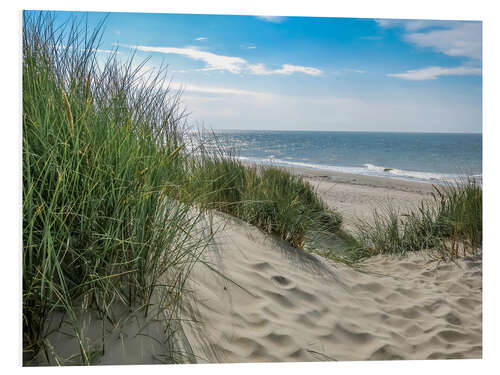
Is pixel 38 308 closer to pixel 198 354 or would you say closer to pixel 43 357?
pixel 43 357

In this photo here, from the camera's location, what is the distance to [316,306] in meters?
2.05

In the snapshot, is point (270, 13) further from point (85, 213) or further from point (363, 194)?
point (363, 194)

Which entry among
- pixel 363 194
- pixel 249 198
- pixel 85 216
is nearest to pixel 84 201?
pixel 85 216

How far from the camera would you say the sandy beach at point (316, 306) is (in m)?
1.75

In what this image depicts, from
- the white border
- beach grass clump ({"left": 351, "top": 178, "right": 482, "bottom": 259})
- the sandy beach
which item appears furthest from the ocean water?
the sandy beach

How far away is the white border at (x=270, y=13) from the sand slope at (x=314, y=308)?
0.20 feet

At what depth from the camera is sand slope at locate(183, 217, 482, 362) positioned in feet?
5.73

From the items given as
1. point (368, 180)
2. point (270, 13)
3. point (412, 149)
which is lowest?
point (368, 180)

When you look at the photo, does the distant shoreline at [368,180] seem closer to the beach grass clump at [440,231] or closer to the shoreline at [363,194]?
the shoreline at [363,194]

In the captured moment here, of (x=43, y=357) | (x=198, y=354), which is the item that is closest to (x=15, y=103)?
(x=43, y=357)

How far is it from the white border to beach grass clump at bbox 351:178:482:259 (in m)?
0.39

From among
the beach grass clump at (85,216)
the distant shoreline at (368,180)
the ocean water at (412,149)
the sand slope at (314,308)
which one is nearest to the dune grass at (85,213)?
the beach grass clump at (85,216)

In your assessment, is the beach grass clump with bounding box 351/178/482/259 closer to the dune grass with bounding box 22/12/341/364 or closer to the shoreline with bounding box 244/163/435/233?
the shoreline with bounding box 244/163/435/233

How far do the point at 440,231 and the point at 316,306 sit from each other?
5.54ft
